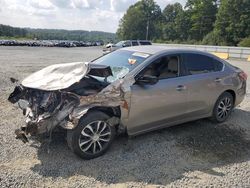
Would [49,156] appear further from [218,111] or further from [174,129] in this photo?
[218,111]

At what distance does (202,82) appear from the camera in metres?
5.60

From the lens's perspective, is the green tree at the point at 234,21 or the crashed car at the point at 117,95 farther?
the green tree at the point at 234,21

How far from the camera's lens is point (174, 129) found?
229 inches

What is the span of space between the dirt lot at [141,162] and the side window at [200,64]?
1.18 meters

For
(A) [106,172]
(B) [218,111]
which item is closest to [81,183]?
(A) [106,172]

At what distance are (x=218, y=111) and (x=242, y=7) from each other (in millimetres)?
64785

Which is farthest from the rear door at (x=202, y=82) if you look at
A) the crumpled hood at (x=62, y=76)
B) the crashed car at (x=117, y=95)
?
the crumpled hood at (x=62, y=76)

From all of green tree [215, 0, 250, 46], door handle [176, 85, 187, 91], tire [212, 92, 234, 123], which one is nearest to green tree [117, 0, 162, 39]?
green tree [215, 0, 250, 46]

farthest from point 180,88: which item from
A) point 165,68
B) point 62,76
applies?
point 62,76

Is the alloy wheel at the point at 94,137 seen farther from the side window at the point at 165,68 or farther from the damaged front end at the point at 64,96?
the side window at the point at 165,68

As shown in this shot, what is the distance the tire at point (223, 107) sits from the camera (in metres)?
6.13

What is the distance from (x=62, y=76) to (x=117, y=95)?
929 mm

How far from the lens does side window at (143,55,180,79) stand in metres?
4.97

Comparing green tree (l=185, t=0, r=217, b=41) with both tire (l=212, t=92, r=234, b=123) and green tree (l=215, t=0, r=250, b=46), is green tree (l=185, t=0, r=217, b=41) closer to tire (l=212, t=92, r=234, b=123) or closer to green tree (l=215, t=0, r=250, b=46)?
green tree (l=215, t=0, r=250, b=46)
